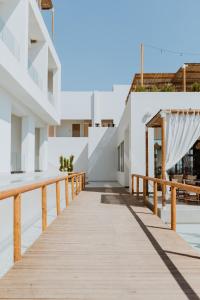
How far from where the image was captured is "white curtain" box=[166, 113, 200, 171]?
8.39 metres

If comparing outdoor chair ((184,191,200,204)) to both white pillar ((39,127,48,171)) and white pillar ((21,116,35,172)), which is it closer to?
white pillar ((21,116,35,172))

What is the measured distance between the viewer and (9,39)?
10289mm

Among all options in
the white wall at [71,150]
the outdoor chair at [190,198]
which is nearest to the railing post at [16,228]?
the outdoor chair at [190,198]

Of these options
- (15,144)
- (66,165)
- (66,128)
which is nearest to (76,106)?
(66,128)

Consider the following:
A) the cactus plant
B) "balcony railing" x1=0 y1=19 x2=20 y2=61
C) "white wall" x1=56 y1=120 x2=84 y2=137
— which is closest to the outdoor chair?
"balcony railing" x1=0 y1=19 x2=20 y2=61

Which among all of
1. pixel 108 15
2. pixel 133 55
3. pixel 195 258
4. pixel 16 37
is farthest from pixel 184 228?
pixel 108 15

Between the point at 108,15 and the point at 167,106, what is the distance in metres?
8.95

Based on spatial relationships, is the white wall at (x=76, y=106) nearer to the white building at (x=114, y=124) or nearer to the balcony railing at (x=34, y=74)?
the white building at (x=114, y=124)

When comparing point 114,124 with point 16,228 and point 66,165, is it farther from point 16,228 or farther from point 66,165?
point 16,228

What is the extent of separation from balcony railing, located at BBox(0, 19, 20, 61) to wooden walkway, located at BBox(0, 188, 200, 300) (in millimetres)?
6571

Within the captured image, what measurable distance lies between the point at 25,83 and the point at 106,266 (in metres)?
8.77

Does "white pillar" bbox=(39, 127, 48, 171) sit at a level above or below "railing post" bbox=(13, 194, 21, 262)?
above

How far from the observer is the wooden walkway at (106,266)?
9.78ft

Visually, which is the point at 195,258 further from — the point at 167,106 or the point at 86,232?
the point at 167,106
